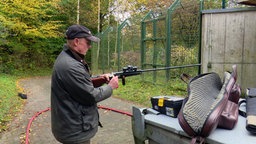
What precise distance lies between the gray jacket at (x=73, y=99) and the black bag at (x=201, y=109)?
0.86 meters

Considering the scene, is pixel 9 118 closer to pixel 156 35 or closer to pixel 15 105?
pixel 15 105

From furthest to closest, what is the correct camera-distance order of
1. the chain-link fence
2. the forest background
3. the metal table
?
the forest background, the chain-link fence, the metal table

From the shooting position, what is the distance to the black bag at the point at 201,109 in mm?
1771

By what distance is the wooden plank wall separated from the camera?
6.51m

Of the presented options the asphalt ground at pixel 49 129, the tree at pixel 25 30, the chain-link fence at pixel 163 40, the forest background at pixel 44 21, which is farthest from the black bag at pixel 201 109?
the tree at pixel 25 30

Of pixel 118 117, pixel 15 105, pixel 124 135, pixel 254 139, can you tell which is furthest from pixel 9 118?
pixel 254 139

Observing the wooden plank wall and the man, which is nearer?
the man

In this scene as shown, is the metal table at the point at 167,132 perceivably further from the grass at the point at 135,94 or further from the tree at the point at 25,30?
the tree at the point at 25,30

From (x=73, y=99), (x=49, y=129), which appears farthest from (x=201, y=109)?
(x=49, y=129)

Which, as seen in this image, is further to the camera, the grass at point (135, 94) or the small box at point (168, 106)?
the grass at point (135, 94)

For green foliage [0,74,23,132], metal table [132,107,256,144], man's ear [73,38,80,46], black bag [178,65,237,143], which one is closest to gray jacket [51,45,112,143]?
man's ear [73,38,80,46]

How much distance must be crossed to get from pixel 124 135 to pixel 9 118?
10.6 feet

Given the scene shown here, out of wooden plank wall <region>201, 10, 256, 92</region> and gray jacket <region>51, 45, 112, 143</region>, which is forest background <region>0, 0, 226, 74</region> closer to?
wooden plank wall <region>201, 10, 256, 92</region>

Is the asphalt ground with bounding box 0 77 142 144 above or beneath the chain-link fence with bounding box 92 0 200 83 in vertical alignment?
beneath
